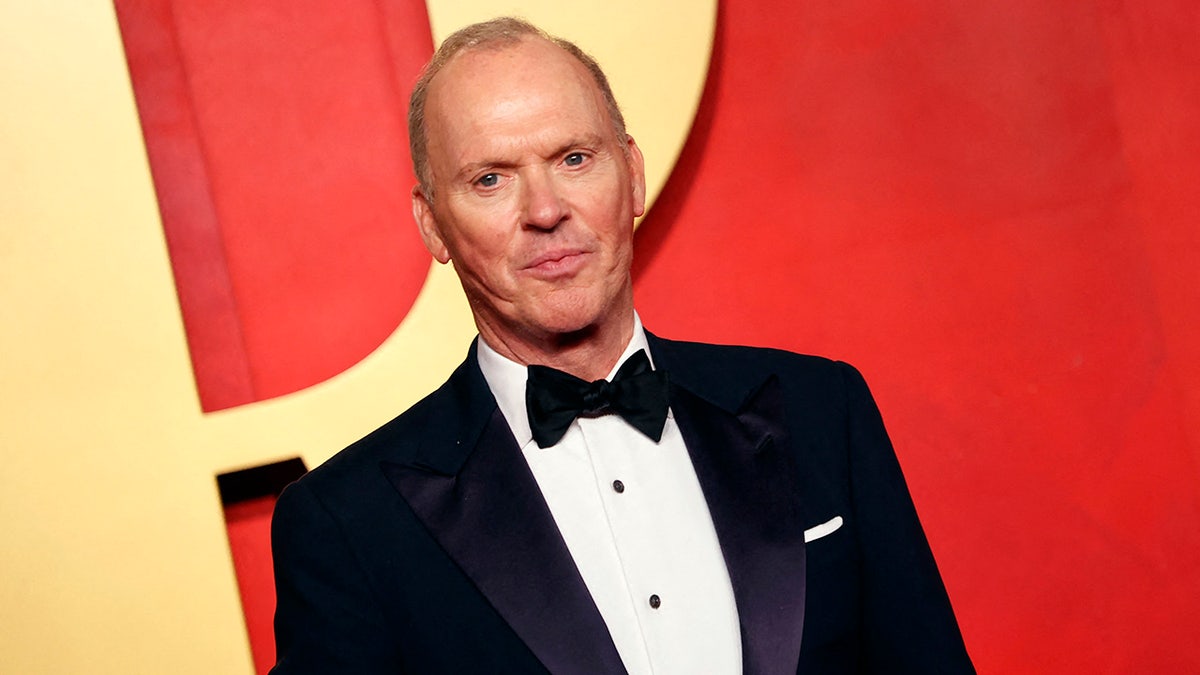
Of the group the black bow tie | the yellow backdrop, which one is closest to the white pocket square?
the black bow tie

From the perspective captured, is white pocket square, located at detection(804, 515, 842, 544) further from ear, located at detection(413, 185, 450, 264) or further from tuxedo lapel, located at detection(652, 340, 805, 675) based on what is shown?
ear, located at detection(413, 185, 450, 264)

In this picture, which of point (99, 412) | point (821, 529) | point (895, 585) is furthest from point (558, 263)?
point (99, 412)

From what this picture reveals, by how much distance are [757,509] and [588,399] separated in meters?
0.23

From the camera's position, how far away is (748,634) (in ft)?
4.66

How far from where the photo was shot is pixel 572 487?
1523 millimetres

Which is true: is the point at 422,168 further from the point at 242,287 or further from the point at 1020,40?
the point at 1020,40

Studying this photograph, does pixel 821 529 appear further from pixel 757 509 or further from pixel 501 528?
pixel 501 528

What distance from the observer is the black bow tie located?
1508 mm

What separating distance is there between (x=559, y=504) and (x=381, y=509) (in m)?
0.20

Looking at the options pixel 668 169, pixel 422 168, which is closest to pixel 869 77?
pixel 668 169

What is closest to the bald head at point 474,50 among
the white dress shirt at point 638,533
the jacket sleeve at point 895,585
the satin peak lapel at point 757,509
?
the white dress shirt at point 638,533

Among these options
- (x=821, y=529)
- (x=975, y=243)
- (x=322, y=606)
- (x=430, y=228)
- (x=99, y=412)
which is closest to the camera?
(x=322, y=606)

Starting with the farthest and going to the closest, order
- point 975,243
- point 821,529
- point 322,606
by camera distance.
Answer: point 975,243 < point 821,529 < point 322,606

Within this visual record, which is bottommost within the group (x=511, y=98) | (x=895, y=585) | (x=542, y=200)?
(x=895, y=585)
